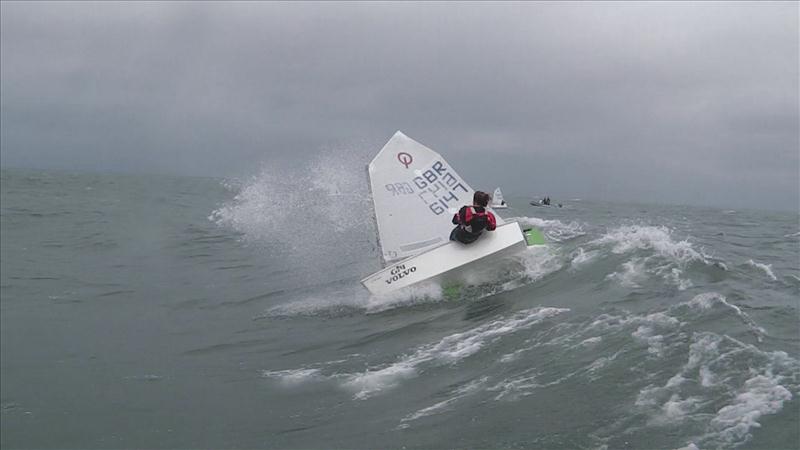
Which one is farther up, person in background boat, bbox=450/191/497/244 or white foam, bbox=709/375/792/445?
person in background boat, bbox=450/191/497/244

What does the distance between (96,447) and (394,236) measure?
7.58m

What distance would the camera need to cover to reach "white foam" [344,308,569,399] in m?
7.66

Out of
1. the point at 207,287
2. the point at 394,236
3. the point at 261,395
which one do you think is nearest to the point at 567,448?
the point at 261,395

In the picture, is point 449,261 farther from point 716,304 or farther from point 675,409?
point 675,409

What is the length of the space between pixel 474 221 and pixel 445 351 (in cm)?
344

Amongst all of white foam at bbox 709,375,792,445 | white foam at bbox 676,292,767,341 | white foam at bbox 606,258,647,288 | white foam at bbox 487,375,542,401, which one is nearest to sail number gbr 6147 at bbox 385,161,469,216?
white foam at bbox 606,258,647,288

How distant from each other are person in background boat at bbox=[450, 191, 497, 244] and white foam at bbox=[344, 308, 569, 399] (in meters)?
2.02

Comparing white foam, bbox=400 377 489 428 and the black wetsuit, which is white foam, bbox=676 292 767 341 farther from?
white foam, bbox=400 377 489 428

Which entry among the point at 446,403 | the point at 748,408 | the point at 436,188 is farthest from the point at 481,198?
the point at 748,408

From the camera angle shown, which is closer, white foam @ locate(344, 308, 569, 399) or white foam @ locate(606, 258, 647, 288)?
white foam @ locate(344, 308, 569, 399)

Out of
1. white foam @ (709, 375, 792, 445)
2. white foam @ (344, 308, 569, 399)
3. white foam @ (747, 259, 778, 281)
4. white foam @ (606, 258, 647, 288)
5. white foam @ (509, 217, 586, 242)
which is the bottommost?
white foam @ (709, 375, 792, 445)

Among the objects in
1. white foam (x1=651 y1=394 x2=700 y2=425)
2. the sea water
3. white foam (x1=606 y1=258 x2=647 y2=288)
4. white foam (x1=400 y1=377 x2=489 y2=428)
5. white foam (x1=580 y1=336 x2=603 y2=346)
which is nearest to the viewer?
white foam (x1=651 y1=394 x2=700 y2=425)

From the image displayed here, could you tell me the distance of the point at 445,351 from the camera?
859 centimetres

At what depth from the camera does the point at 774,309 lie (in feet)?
30.7
